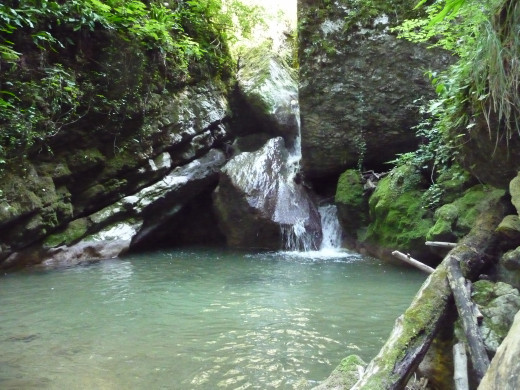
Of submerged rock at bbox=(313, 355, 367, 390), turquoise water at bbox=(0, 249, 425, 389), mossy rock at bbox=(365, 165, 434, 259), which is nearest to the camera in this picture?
submerged rock at bbox=(313, 355, 367, 390)

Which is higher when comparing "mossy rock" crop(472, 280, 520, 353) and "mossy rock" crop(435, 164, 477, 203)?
"mossy rock" crop(435, 164, 477, 203)

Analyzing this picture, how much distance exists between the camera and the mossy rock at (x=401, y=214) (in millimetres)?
8430

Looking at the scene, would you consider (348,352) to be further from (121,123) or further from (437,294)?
(121,123)

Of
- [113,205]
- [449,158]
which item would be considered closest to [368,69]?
[449,158]

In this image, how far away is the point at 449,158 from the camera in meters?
8.12

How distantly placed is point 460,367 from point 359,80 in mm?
8808

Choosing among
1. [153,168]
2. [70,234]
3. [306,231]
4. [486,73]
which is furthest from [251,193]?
[486,73]

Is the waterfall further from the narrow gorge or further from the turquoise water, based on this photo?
the turquoise water

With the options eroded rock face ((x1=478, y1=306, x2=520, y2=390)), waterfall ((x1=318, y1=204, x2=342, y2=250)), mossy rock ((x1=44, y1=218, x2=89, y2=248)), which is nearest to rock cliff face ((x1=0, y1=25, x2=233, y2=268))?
mossy rock ((x1=44, y1=218, x2=89, y2=248))

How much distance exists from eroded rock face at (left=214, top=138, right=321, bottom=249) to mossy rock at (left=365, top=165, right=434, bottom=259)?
2099mm

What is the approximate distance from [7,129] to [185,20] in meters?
6.44

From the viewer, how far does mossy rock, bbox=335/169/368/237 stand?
35.5 ft

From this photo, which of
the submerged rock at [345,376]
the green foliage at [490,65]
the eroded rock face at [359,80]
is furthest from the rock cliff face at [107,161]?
the green foliage at [490,65]

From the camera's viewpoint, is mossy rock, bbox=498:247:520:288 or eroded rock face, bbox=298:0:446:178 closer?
mossy rock, bbox=498:247:520:288
